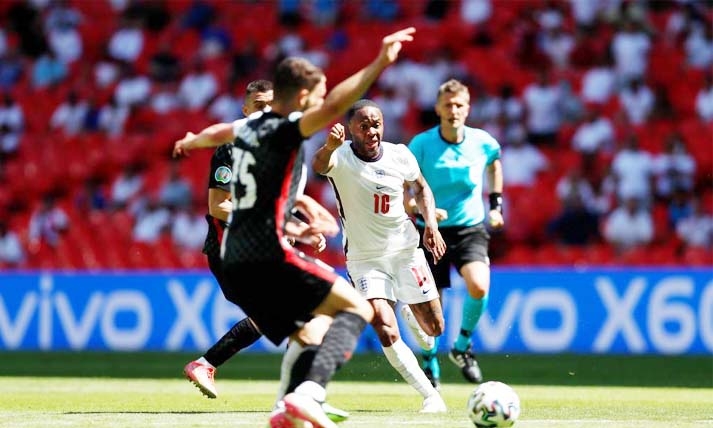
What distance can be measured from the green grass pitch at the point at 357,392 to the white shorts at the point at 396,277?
2.79ft

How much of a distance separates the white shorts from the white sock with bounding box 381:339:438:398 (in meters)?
0.48

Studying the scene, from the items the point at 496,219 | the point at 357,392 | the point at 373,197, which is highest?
the point at 373,197

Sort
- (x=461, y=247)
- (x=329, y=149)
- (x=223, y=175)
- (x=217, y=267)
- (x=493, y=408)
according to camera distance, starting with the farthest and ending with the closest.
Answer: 1. (x=461, y=247)
2. (x=217, y=267)
3. (x=223, y=175)
4. (x=329, y=149)
5. (x=493, y=408)

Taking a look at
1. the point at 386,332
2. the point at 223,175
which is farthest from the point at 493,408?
the point at 223,175

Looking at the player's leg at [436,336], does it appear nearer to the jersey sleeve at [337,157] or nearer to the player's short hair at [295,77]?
the jersey sleeve at [337,157]

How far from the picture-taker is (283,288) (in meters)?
7.34

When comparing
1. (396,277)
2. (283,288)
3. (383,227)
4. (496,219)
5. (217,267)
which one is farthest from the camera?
(496,219)

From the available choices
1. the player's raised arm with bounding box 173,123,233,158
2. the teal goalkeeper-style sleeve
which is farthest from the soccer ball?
the teal goalkeeper-style sleeve

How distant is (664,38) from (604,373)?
7923mm

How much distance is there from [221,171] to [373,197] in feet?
3.74

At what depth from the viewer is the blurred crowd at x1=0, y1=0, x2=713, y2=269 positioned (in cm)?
1814

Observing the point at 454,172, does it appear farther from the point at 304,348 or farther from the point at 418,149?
the point at 304,348

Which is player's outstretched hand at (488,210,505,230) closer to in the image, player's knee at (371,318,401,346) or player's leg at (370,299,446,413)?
player's leg at (370,299,446,413)

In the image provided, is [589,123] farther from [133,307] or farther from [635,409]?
[635,409]
